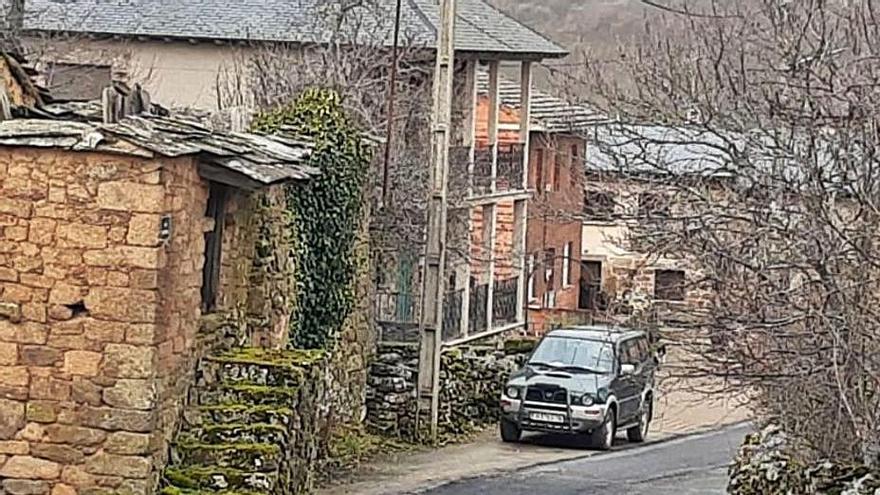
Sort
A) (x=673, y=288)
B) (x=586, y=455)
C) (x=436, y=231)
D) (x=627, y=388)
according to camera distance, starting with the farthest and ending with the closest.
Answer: (x=627, y=388) < (x=436, y=231) < (x=586, y=455) < (x=673, y=288)

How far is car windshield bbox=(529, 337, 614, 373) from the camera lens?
2297 centimetres

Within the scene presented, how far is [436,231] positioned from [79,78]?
329 inches

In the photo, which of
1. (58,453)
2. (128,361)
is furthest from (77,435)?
(128,361)

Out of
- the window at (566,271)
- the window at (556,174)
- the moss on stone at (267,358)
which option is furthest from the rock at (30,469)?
the window at (566,271)

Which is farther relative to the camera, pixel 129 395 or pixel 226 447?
pixel 226 447

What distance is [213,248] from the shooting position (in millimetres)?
12148

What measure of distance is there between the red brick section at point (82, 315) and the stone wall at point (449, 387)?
1187 centimetres

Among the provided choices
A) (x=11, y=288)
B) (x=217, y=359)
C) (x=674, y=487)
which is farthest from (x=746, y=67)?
(x=674, y=487)

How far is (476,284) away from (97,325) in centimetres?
2058

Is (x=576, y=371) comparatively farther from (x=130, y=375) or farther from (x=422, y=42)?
(x=130, y=375)

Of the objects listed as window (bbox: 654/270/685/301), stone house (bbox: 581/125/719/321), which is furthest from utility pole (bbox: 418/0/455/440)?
window (bbox: 654/270/685/301)

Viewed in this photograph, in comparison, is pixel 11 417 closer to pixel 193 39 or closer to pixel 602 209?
pixel 602 209

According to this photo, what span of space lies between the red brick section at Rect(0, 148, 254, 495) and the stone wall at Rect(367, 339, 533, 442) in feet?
38.9

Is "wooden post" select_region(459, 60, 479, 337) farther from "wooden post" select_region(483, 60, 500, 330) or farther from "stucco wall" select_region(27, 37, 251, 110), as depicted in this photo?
"stucco wall" select_region(27, 37, 251, 110)
